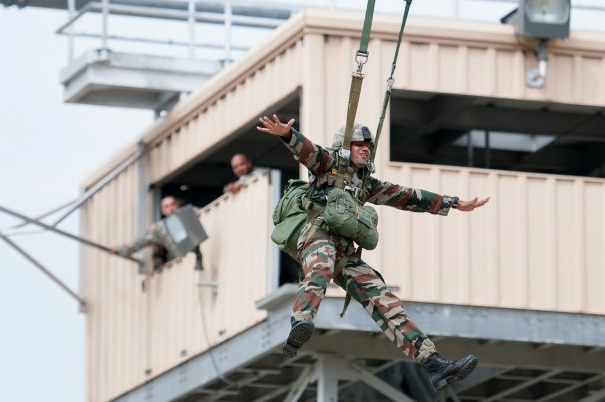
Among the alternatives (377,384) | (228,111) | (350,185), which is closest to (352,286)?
(350,185)

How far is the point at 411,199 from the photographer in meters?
22.7

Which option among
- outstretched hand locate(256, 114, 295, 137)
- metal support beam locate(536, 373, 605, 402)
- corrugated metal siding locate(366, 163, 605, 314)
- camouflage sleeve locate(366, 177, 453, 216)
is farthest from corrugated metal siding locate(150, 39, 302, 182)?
outstretched hand locate(256, 114, 295, 137)

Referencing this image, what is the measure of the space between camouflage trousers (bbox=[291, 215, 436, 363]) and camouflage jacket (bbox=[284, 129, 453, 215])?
1.09 ft

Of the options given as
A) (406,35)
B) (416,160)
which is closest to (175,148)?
(416,160)

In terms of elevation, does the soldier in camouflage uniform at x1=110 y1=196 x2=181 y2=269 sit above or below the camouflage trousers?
above

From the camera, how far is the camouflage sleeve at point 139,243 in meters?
40.7

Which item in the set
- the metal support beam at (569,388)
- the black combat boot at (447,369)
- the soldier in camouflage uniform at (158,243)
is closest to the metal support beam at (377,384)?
the metal support beam at (569,388)

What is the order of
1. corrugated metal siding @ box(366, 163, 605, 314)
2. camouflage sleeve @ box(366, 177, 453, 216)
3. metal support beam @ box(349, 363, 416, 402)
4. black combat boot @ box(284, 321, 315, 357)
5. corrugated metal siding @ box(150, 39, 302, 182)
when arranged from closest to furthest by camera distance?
black combat boot @ box(284, 321, 315, 357), camouflage sleeve @ box(366, 177, 453, 216), corrugated metal siding @ box(366, 163, 605, 314), corrugated metal siding @ box(150, 39, 302, 182), metal support beam @ box(349, 363, 416, 402)

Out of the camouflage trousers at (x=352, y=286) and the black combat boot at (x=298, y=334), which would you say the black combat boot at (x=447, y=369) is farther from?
the black combat boot at (x=298, y=334)

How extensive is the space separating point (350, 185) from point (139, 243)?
1920cm

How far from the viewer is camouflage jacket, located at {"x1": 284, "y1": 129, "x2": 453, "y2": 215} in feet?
70.0

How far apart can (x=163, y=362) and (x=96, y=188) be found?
421 centimetres

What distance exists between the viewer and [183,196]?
4384 cm

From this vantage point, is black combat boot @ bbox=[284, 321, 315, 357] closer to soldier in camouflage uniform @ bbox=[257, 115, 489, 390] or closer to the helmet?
soldier in camouflage uniform @ bbox=[257, 115, 489, 390]
